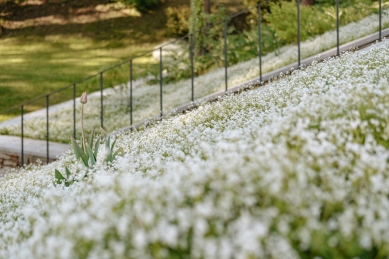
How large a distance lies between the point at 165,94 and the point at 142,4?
11.9 meters

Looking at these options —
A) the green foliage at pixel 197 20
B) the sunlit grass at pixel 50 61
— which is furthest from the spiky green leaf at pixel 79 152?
the green foliage at pixel 197 20

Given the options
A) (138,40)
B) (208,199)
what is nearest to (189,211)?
(208,199)

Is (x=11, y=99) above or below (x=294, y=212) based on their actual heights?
below

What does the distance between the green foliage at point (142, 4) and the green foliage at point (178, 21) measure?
2.28 meters

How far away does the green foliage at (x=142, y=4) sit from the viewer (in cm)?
2429

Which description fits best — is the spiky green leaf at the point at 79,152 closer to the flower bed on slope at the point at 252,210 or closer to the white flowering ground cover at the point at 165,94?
the flower bed on slope at the point at 252,210

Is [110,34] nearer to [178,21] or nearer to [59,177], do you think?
[178,21]

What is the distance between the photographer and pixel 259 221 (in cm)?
221

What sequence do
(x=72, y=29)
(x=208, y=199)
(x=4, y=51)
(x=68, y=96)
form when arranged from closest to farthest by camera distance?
(x=208, y=199) → (x=68, y=96) → (x=4, y=51) → (x=72, y=29)

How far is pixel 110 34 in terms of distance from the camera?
76.8 feet

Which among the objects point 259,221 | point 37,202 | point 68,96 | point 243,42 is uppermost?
point 259,221

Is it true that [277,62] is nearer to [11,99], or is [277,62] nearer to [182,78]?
[182,78]

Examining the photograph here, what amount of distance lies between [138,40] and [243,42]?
8.44m

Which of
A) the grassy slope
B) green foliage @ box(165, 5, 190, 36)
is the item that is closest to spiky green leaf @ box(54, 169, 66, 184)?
the grassy slope
